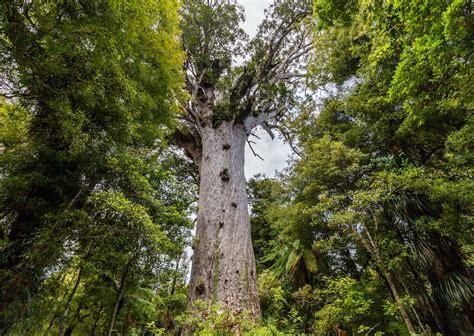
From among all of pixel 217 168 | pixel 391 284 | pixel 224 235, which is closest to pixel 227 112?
pixel 217 168

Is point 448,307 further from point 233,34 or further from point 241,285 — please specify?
point 233,34

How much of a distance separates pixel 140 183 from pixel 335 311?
4.38m

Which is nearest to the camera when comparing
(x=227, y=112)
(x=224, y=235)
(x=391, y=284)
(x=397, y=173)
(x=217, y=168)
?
(x=391, y=284)

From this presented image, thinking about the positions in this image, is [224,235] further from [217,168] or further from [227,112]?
[227,112]

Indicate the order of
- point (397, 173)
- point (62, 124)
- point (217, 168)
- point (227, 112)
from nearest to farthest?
point (62, 124) < point (397, 173) < point (217, 168) < point (227, 112)

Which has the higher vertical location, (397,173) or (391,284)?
(397,173)

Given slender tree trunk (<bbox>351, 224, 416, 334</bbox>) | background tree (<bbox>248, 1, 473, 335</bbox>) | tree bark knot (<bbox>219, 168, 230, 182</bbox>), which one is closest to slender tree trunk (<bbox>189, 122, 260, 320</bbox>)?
tree bark knot (<bbox>219, 168, 230, 182</bbox>)

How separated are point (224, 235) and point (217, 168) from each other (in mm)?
1811

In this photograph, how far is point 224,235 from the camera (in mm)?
4512

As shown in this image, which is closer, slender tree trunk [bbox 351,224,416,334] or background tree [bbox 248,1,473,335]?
background tree [bbox 248,1,473,335]

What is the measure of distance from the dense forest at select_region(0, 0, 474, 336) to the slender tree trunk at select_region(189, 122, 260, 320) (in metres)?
0.03

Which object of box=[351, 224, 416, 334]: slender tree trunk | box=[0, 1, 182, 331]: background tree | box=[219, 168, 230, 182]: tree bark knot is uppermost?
box=[219, 168, 230, 182]: tree bark knot

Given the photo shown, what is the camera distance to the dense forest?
268cm

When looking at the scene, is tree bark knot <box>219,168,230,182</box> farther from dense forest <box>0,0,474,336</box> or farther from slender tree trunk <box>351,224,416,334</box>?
slender tree trunk <box>351,224,416,334</box>
